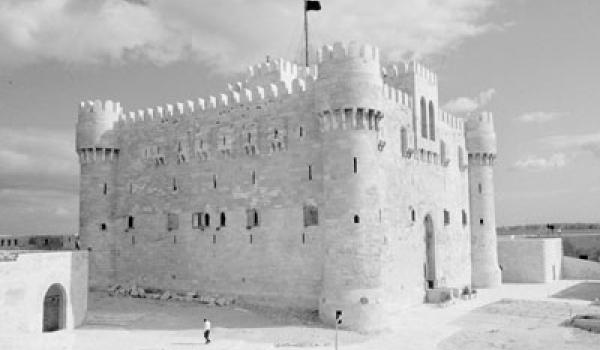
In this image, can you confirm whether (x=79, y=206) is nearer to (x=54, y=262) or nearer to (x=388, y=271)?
(x=54, y=262)

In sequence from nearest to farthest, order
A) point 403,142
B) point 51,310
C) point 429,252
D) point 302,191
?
1. point 302,191
2. point 51,310
3. point 403,142
4. point 429,252

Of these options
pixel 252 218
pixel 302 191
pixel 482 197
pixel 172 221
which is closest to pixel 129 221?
pixel 172 221

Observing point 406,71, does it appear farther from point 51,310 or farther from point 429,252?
point 51,310

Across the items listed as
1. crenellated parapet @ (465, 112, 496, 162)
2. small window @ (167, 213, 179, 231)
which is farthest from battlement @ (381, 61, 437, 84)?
small window @ (167, 213, 179, 231)

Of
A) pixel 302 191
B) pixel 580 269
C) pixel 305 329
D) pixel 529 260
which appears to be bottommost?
pixel 305 329

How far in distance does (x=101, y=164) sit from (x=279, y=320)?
64.0 feet

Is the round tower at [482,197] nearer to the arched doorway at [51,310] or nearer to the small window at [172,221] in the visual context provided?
the small window at [172,221]

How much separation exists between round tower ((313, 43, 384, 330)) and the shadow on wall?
689 inches

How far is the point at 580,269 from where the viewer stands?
48.9 meters

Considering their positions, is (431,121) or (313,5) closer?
(431,121)

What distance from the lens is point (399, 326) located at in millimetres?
28172

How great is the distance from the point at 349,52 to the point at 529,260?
92.2ft

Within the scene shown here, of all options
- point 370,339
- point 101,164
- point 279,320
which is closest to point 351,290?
point 370,339

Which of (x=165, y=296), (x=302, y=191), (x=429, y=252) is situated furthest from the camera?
(x=429, y=252)
